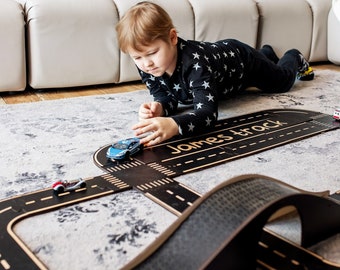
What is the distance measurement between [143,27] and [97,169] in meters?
0.42

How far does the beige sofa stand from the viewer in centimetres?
171

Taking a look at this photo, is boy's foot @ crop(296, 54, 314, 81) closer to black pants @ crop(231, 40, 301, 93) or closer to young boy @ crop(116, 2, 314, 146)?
black pants @ crop(231, 40, 301, 93)

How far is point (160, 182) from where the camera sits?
0.98 m

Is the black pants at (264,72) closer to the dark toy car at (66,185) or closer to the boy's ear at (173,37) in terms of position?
the boy's ear at (173,37)

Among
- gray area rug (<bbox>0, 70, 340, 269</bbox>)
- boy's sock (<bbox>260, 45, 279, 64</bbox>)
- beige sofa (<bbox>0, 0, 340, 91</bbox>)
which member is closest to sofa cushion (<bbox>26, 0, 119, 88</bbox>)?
beige sofa (<bbox>0, 0, 340, 91</bbox>)

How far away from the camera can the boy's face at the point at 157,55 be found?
1.27m

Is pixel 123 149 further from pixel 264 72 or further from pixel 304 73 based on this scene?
pixel 304 73

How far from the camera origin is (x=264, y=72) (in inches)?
68.2

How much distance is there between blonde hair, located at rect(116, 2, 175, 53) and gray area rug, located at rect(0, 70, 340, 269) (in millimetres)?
260

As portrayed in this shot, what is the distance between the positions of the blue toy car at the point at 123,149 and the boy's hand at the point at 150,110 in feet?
0.66

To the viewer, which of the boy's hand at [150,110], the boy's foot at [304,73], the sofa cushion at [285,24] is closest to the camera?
the boy's hand at [150,110]

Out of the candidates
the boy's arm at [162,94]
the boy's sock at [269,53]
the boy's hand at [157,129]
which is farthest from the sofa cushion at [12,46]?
the boy's sock at [269,53]

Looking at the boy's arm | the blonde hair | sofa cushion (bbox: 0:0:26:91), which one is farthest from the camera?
sofa cushion (bbox: 0:0:26:91)

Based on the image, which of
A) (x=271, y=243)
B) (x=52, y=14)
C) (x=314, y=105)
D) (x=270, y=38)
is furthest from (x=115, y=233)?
(x=270, y=38)
